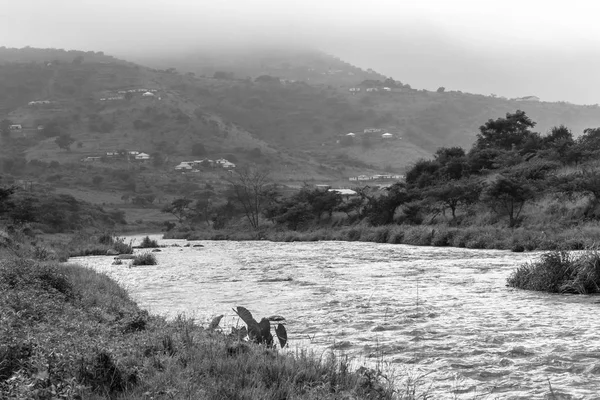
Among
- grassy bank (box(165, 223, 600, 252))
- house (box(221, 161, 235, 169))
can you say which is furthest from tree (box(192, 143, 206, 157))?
grassy bank (box(165, 223, 600, 252))

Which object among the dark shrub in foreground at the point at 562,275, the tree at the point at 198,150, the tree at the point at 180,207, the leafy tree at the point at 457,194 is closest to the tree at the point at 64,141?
the tree at the point at 198,150

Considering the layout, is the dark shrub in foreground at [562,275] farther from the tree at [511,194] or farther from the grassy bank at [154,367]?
the tree at [511,194]

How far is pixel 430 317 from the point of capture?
13.2 metres

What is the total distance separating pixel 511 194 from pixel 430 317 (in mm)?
35431

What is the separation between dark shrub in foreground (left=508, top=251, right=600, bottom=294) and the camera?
15888mm

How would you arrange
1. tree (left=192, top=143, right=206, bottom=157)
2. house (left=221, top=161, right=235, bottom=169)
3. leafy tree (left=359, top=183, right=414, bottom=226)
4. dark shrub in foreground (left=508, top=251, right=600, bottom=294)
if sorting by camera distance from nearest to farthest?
dark shrub in foreground (left=508, top=251, right=600, bottom=294)
leafy tree (left=359, top=183, right=414, bottom=226)
house (left=221, top=161, right=235, bottom=169)
tree (left=192, top=143, right=206, bottom=157)

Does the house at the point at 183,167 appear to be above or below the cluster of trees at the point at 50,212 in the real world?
above

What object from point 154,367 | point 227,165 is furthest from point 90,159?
point 154,367

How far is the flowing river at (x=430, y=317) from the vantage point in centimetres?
864

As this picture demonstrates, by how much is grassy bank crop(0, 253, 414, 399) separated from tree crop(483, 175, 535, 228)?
128ft

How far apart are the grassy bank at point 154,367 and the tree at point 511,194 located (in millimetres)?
38970

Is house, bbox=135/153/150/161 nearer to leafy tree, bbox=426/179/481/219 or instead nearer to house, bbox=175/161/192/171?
house, bbox=175/161/192/171

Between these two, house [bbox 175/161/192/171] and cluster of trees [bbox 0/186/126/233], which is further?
house [bbox 175/161/192/171]

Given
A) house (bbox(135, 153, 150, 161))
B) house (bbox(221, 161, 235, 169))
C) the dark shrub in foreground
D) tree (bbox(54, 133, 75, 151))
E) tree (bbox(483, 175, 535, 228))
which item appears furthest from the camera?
tree (bbox(54, 133, 75, 151))
